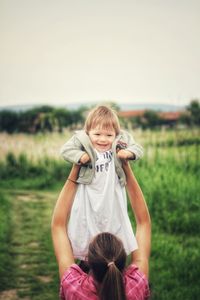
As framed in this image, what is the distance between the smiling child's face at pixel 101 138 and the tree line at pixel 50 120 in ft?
12.2

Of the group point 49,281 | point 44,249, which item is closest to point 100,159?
point 49,281

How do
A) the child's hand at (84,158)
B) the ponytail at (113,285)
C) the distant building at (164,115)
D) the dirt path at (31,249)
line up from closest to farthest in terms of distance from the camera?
the ponytail at (113,285), the child's hand at (84,158), the dirt path at (31,249), the distant building at (164,115)

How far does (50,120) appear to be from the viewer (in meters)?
6.41

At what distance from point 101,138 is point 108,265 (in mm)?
693

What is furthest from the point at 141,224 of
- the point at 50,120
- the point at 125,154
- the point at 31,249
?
the point at 50,120

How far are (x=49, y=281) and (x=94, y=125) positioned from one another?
1.81 m

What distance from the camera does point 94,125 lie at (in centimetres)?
254

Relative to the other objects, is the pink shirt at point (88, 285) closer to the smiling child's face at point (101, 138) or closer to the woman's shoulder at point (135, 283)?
the woman's shoulder at point (135, 283)

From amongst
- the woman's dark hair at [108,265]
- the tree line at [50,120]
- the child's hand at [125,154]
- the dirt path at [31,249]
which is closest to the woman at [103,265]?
the woman's dark hair at [108,265]

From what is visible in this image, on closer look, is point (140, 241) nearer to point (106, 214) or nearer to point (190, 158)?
point (106, 214)

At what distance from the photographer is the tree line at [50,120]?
632 cm

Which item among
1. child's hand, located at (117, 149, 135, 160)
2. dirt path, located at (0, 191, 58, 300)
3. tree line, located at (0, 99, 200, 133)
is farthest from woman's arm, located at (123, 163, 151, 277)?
tree line, located at (0, 99, 200, 133)

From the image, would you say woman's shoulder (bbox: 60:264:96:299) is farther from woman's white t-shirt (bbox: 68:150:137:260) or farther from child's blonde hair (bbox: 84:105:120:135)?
child's blonde hair (bbox: 84:105:120:135)

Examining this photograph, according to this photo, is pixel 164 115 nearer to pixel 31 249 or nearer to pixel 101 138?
pixel 31 249
